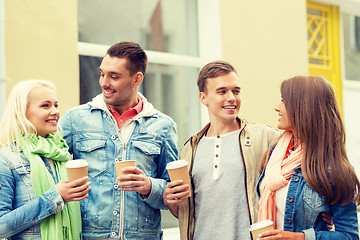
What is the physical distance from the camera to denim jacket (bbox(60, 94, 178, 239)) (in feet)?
10.2

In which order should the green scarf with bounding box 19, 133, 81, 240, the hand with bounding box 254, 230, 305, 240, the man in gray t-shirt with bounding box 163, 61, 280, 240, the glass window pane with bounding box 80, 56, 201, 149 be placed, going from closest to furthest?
1. the hand with bounding box 254, 230, 305, 240
2. the green scarf with bounding box 19, 133, 81, 240
3. the man in gray t-shirt with bounding box 163, 61, 280, 240
4. the glass window pane with bounding box 80, 56, 201, 149

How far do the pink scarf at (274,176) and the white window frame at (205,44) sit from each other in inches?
134

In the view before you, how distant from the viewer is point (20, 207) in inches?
107

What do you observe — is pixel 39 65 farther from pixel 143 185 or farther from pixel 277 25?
pixel 277 25

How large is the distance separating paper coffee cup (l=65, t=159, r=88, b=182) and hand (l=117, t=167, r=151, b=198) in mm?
228

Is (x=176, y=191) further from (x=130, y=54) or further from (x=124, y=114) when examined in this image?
(x=130, y=54)

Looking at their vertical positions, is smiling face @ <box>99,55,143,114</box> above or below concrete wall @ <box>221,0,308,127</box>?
below

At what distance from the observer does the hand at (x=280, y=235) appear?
249cm

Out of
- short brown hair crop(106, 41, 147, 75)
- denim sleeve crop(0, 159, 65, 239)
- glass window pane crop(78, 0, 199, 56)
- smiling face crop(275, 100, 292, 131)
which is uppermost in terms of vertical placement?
glass window pane crop(78, 0, 199, 56)

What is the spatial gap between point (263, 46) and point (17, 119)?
166 inches

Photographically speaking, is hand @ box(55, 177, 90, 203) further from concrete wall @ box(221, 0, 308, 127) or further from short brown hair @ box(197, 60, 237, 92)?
concrete wall @ box(221, 0, 308, 127)

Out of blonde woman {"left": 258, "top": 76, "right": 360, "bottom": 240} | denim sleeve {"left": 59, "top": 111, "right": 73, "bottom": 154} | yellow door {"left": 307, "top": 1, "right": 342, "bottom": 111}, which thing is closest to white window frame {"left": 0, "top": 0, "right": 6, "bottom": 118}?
denim sleeve {"left": 59, "top": 111, "right": 73, "bottom": 154}

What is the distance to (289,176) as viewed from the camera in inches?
106

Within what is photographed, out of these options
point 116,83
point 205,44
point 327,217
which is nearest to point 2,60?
point 116,83
